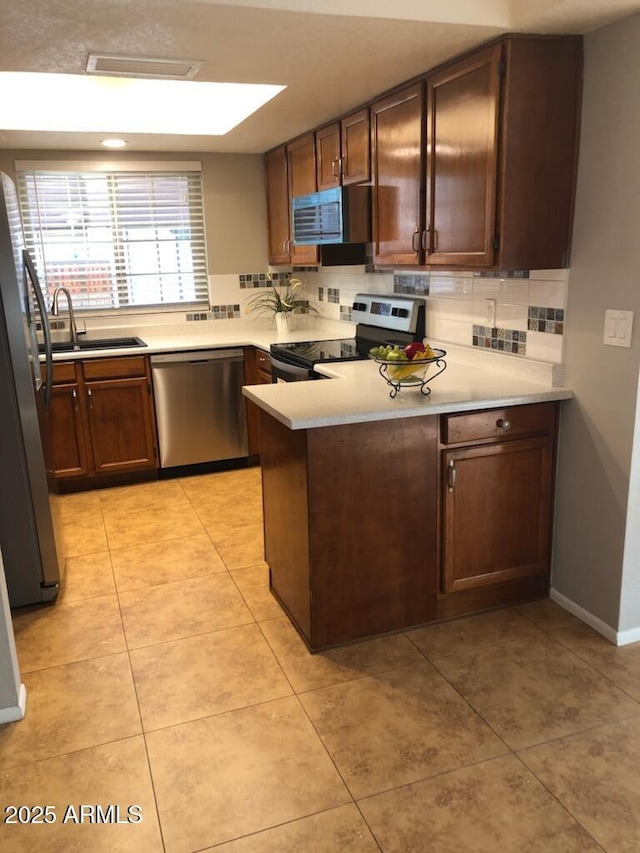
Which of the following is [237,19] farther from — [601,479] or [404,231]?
[601,479]

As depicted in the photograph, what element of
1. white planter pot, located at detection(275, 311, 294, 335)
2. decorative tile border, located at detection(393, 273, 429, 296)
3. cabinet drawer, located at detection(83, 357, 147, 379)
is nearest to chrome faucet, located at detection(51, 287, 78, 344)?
cabinet drawer, located at detection(83, 357, 147, 379)

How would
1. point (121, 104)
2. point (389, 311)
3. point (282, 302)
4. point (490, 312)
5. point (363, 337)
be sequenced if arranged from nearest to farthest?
point (490, 312), point (389, 311), point (121, 104), point (363, 337), point (282, 302)

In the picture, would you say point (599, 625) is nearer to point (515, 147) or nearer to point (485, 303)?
point (485, 303)

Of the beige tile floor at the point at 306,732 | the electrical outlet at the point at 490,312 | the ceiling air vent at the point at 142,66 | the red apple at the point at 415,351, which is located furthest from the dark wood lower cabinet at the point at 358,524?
the ceiling air vent at the point at 142,66

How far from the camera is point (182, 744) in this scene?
212 cm

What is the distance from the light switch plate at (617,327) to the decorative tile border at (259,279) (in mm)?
3142

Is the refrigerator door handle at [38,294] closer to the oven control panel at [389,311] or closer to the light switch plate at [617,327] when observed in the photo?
the oven control panel at [389,311]

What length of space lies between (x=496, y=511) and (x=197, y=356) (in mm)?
2431

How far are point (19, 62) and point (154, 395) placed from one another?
2232 mm

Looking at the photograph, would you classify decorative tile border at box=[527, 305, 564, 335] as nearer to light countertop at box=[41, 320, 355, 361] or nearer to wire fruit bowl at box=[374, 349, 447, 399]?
wire fruit bowl at box=[374, 349, 447, 399]

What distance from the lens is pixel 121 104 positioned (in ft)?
13.2

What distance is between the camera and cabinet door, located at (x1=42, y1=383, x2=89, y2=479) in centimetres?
423

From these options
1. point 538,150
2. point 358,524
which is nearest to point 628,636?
point 358,524

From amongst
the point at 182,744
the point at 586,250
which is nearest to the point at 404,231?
the point at 586,250
